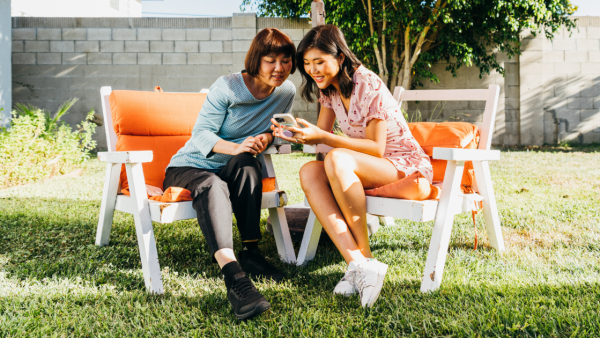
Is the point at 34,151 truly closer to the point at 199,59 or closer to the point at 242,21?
the point at 199,59

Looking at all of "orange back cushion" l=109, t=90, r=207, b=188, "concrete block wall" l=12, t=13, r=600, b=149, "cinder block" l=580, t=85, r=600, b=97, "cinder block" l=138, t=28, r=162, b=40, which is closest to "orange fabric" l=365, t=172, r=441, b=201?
"orange back cushion" l=109, t=90, r=207, b=188

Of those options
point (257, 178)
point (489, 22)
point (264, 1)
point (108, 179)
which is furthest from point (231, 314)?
point (264, 1)

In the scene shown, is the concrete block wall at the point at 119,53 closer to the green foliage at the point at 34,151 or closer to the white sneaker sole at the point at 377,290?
the green foliage at the point at 34,151

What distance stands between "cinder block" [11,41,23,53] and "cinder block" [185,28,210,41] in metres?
2.85

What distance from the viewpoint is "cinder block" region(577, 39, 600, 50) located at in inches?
282

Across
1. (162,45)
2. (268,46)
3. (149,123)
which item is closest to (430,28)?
(162,45)

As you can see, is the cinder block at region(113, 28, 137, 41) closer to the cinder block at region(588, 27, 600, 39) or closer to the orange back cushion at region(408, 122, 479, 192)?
the orange back cushion at region(408, 122, 479, 192)

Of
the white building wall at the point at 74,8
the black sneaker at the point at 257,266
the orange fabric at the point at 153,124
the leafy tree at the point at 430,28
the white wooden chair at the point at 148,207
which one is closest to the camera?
the white wooden chair at the point at 148,207

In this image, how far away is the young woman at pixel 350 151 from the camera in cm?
158

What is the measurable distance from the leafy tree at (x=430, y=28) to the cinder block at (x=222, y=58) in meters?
1.18

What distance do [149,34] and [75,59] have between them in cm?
135

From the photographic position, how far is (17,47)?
6.89 m

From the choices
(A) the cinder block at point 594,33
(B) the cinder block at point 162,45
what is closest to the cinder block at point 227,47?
(B) the cinder block at point 162,45

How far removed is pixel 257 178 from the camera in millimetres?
1763
